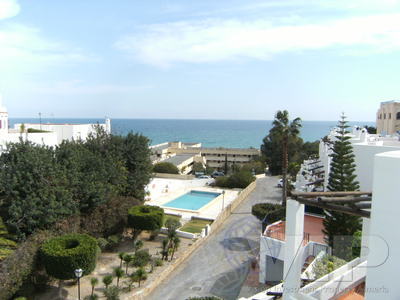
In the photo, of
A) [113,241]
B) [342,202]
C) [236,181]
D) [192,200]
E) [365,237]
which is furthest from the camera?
[236,181]

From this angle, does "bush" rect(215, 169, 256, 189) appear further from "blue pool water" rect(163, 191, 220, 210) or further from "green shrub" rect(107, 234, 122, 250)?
"green shrub" rect(107, 234, 122, 250)

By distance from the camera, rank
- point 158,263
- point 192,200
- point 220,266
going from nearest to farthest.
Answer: point 158,263, point 220,266, point 192,200

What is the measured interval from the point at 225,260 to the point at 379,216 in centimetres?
1175

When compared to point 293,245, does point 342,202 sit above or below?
above

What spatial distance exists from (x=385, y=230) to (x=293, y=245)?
268 cm

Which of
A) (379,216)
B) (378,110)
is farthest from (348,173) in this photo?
(378,110)

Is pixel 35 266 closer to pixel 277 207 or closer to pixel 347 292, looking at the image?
pixel 347 292

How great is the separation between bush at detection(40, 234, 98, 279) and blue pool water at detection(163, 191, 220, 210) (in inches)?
530

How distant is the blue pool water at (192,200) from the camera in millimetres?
26195

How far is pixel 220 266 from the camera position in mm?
15031

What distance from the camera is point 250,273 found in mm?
14477

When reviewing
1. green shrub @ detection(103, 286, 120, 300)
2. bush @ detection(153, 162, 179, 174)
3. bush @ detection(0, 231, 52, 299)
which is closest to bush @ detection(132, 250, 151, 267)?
green shrub @ detection(103, 286, 120, 300)

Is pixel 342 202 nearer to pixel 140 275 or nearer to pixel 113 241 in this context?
pixel 140 275

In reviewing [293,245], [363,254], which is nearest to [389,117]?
[363,254]
